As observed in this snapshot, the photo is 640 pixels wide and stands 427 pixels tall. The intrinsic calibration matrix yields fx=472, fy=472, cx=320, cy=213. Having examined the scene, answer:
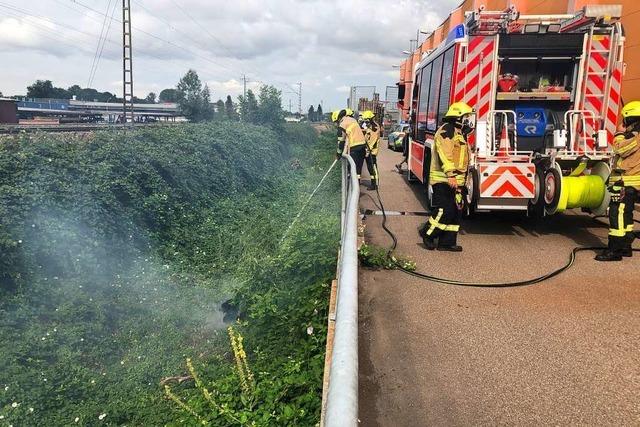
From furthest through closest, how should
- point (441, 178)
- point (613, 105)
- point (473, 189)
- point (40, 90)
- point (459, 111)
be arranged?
1. point (40, 90)
2. point (613, 105)
3. point (473, 189)
4. point (441, 178)
5. point (459, 111)

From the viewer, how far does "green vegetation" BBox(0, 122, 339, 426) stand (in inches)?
159

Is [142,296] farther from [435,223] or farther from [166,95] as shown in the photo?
[166,95]

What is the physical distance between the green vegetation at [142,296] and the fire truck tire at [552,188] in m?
2.88

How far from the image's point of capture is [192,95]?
66375 mm

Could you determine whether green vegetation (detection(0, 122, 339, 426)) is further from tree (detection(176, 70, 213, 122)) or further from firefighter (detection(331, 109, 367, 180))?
tree (detection(176, 70, 213, 122))

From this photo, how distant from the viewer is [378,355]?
11.5 feet

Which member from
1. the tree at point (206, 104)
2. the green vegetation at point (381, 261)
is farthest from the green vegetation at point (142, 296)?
the tree at point (206, 104)

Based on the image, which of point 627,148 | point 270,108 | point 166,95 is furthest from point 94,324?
point 166,95

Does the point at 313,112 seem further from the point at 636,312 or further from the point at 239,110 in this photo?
the point at 636,312

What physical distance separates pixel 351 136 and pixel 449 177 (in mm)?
4378

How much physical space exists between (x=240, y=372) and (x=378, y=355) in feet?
3.68

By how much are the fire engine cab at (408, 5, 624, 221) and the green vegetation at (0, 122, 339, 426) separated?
254 centimetres

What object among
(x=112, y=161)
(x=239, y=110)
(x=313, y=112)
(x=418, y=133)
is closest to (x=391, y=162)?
(x=418, y=133)

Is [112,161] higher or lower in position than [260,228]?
higher
